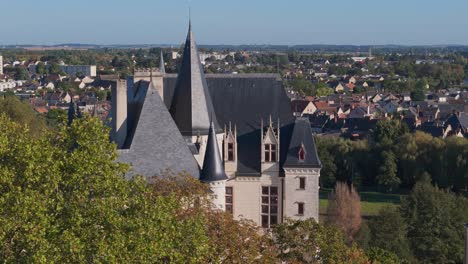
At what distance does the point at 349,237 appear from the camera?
6544 cm

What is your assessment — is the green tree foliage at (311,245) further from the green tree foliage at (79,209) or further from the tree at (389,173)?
the tree at (389,173)

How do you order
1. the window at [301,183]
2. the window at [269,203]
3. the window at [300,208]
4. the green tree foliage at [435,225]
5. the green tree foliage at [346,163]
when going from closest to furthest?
1. the window at [301,183]
2. the window at [300,208]
3. the window at [269,203]
4. the green tree foliage at [435,225]
5. the green tree foliage at [346,163]

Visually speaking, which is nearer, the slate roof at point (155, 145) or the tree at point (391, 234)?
the slate roof at point (155, 145)

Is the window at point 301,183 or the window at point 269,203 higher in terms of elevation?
the window at point 301,183

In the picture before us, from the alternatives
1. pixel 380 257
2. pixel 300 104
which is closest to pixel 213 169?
pixel 380 257

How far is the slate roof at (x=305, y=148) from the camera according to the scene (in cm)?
4944

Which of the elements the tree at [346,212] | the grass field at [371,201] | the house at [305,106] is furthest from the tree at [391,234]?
the house at [305,106]

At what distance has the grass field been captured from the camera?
89900mm

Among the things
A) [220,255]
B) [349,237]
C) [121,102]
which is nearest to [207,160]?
[121,102]

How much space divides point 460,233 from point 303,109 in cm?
11255

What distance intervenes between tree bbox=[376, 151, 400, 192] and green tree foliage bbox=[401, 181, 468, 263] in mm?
32626

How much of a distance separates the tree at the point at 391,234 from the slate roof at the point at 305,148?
13551 millimetres

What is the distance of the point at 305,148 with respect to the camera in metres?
49.6

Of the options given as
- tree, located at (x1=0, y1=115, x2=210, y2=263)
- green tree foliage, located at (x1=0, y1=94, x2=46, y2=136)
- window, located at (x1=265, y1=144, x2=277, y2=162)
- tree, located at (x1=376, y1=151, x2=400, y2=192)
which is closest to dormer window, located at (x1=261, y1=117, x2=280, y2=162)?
window, located at (x1=265, y1=144, x2=277, y2=162)
